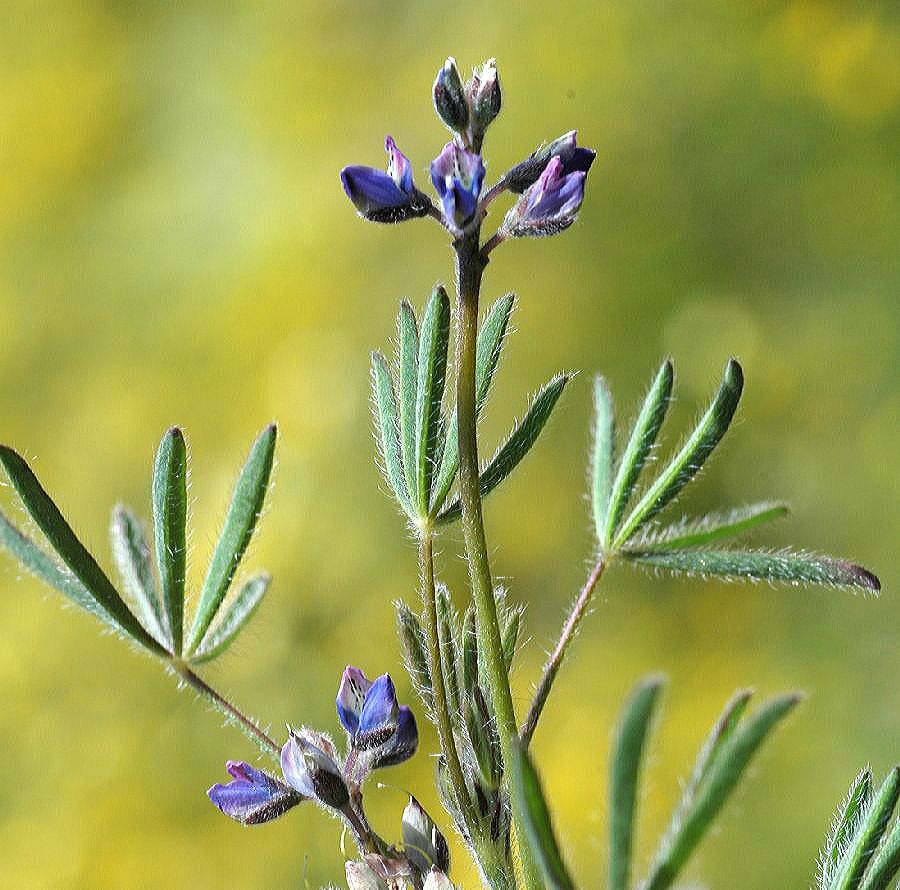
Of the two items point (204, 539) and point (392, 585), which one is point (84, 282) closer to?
point (204, 539)

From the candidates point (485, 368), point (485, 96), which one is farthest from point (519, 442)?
point (485, 96)

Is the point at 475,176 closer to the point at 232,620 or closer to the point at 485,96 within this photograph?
the point at 485,96

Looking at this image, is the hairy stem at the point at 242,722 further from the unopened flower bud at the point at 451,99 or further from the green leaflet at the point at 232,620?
the unopened flower bud at the point at 451,99

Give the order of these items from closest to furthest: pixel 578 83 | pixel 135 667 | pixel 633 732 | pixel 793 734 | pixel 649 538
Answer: pixel 633 732 < pixel 649 538 < pixel 793 734 < pixel 135 667 < pixel 578 83

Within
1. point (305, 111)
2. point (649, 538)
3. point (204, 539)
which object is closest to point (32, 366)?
point (204, 539)

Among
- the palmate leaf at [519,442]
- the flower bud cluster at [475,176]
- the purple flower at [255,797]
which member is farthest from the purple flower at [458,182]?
the purple flower at [255,797]

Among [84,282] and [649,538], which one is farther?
[84,282]
